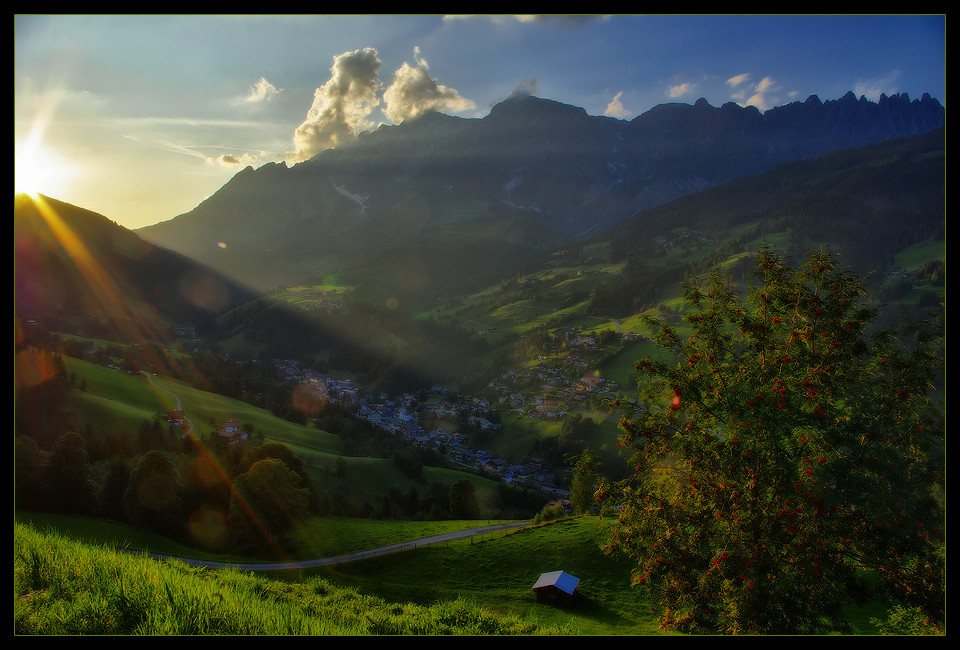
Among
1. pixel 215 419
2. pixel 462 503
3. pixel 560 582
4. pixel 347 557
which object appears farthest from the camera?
pixel 215 419

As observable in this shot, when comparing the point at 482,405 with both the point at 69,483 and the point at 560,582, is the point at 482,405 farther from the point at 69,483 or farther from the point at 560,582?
the point at 560,582

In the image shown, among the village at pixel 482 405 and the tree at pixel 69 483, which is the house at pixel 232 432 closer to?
the tree at pixel 69 483

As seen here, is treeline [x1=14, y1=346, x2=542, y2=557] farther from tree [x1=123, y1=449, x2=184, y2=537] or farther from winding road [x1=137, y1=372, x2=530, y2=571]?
winding road [x1=137, y1=372, x2=530, y2=571]

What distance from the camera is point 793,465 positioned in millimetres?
10133

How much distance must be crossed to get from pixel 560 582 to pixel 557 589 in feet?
1.44

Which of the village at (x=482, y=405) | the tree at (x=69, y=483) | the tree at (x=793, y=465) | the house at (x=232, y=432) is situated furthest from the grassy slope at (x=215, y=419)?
the tree at (x=793, y=465)

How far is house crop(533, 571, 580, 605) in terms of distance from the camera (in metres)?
28.1

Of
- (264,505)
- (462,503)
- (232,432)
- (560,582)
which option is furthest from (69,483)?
(232,432)

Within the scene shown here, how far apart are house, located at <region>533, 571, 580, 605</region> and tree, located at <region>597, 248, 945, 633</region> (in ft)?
57.1

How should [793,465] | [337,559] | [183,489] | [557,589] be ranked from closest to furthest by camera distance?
[793,465], [557,589], [337,559], [183,489]

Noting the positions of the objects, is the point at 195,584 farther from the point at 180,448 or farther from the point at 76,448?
the point at 180,448

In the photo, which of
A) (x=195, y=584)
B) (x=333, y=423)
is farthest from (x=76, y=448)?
(x=333, y=423)

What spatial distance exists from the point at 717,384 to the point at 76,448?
59.0 meters

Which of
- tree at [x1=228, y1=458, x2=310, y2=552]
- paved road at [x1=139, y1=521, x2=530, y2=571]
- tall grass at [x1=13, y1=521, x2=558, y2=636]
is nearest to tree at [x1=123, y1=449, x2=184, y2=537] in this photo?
tree at [x1=228, y1=458, x2=310, y2=552]
